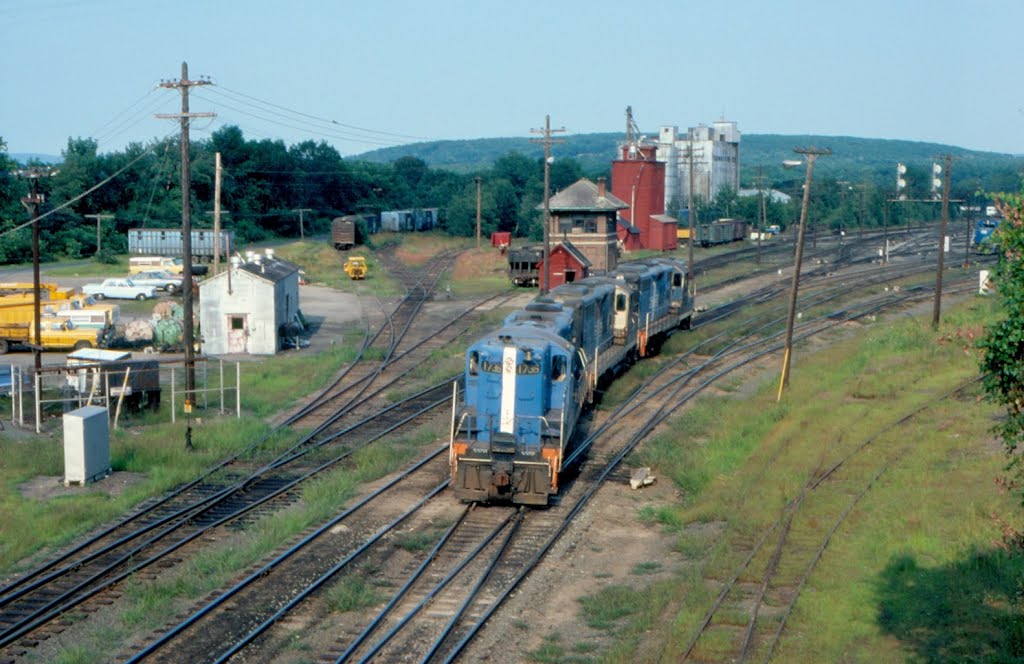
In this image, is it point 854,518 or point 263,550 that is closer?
point 263,550

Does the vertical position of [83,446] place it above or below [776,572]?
above

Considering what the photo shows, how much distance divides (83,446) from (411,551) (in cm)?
903

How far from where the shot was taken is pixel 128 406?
3114 centimetres

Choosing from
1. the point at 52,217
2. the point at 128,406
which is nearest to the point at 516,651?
the point at 128,406

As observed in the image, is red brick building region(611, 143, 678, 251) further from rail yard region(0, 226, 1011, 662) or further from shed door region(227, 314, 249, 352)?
rail yard region(0, 226, 1011, 662)

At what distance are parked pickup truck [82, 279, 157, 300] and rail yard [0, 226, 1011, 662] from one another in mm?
30063

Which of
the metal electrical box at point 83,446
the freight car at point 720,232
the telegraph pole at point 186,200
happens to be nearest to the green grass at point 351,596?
the metal electrical box at point 83,446

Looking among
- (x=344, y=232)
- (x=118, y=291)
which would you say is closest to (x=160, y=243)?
A: (x=344, y=232)

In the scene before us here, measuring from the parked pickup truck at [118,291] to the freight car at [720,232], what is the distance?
51.3 meters

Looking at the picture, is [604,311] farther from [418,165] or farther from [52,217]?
[418,165]

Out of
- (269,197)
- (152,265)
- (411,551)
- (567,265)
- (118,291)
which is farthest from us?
(269,197)

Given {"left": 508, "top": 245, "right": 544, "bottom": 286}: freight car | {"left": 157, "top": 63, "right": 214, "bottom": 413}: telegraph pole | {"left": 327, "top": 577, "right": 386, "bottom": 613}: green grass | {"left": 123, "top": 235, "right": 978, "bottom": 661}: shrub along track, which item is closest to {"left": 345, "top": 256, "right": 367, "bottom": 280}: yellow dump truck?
{"left": 508, "top": 245, "right": 544, "bottom": 286}: freight car

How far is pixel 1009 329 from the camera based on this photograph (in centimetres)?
1116

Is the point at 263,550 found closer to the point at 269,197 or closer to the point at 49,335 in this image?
the point at 49,335
